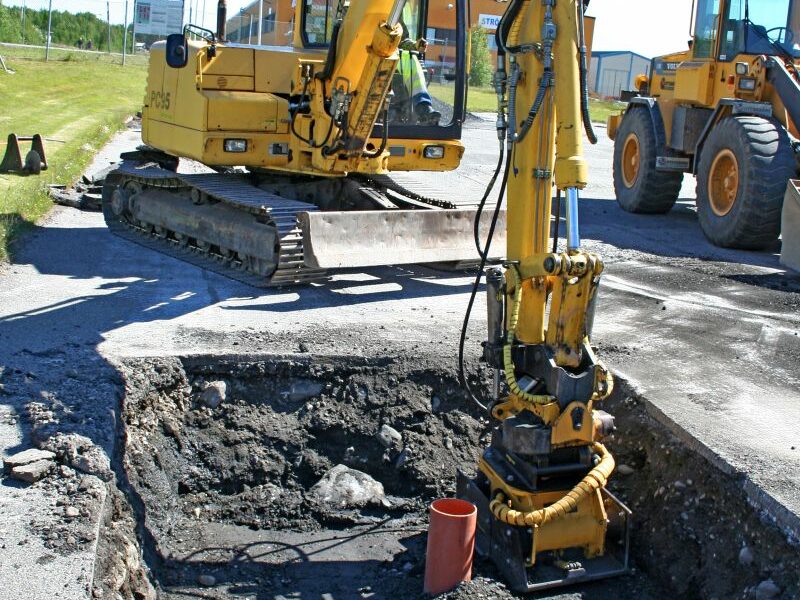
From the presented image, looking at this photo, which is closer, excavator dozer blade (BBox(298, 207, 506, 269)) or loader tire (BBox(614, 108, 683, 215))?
excavator dozer blade (BBox(298, 207, 506, 269))

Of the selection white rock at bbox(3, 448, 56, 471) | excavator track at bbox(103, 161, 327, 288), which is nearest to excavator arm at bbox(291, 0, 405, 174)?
excavator track at bbox(103, 161, 327, 288)

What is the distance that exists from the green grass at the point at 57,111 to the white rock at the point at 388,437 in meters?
4.57

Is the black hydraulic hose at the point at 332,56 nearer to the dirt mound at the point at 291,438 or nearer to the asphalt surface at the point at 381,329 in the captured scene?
the asphalt surface at the point at 381,329

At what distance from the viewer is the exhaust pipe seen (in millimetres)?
9648

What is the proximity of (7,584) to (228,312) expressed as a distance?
3.94m

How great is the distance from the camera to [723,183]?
11.6 m

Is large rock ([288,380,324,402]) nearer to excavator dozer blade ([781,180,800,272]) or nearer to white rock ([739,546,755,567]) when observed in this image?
white rock ([739,546,755,567])

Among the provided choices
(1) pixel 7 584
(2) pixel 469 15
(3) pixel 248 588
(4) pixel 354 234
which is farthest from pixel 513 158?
(2) pixel 469 15

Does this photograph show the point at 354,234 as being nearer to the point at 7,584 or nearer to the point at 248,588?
the point at 248,588

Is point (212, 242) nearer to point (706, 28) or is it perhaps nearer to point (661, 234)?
point (661, 234)

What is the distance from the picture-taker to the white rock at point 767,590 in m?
4.59

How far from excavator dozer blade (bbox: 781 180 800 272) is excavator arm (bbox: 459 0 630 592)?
19.7ft

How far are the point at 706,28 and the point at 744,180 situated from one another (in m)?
2.75

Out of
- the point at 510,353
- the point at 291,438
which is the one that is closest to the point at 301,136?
the point at 291,438
